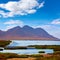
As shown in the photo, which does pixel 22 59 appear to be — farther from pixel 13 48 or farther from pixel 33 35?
pixel 33 35

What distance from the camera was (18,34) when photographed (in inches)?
826

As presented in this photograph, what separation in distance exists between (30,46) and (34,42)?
132 centimetres

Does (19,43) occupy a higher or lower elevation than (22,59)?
higher

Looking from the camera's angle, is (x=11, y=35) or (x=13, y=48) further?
(x=11, y=35)

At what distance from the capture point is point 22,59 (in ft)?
47.5

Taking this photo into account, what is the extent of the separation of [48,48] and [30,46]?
1.71 m

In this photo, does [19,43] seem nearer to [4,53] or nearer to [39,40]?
[39,40]

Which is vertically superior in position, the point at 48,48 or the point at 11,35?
the point at 11,35

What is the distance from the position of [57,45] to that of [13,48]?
12.2ft

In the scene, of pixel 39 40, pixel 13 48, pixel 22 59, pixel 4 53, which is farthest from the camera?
pixel 39 40

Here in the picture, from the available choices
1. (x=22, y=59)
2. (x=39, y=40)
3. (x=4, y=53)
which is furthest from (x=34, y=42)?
(x=22, y=59)

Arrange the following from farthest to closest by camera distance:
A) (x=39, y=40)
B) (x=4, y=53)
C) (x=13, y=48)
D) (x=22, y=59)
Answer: (x=39, y=40) < (x=13, y=48) < (x=4, y=53) < (x=22, y=59)

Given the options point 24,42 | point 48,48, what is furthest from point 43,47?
point 24,42

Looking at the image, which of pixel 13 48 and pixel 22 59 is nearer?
pixel 22 59
